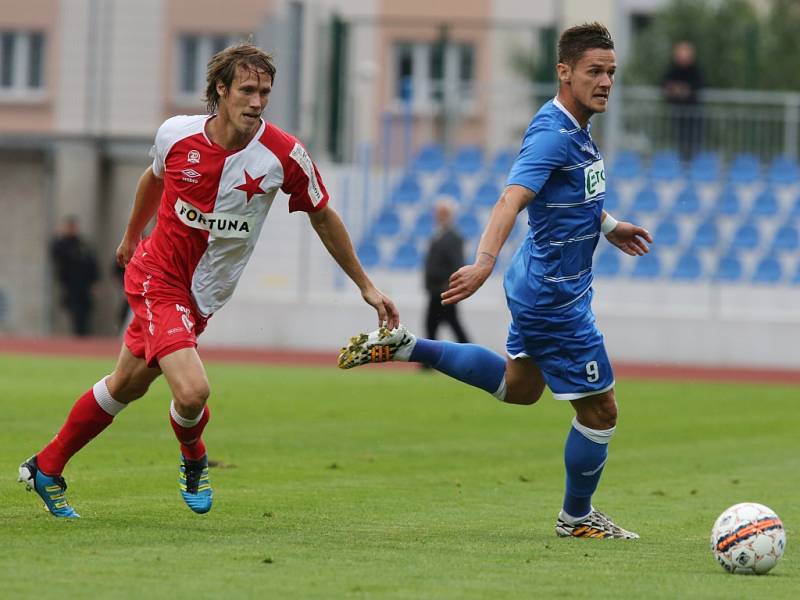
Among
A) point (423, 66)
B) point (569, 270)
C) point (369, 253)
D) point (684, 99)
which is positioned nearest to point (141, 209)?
point (569, 270)

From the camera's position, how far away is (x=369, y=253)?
2739cm

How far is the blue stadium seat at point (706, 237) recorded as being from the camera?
26.4 meters

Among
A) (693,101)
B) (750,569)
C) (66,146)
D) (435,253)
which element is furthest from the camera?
(66,146)

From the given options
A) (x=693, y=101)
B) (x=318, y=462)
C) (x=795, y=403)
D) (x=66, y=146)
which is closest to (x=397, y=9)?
(x=66, y=146)

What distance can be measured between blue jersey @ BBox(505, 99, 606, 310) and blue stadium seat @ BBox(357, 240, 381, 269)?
63.1ft

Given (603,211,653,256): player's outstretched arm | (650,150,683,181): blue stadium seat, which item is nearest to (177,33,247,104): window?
(650,150,683,181): blue stadium seat

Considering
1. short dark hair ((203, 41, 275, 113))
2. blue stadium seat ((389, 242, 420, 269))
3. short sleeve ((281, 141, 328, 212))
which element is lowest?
blue stadium seat ((389, 242, 420, 269))

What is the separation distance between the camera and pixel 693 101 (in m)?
27.3

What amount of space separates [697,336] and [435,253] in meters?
5.52

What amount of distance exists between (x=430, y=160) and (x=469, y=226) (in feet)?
5.72

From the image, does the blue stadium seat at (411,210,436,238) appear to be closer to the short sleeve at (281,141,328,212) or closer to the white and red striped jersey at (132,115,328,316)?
the short sleeve at (281,141,328,212)

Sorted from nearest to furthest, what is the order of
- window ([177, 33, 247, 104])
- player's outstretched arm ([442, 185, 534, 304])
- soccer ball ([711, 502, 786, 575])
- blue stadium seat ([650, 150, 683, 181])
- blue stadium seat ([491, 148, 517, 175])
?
soccer ball ([711, 502, 786, 575]) < player's outstretched arm ([442, 185, 534, 304]) < blue stadium seat ([650, 150, 683, 181]) < blue stadium seat ([491, 148, 517, 175]) < window ([177, 33, 247, 104])

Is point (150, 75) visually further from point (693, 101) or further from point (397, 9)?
point (693, 101)

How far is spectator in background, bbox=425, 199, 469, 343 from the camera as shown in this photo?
22.1 meters
